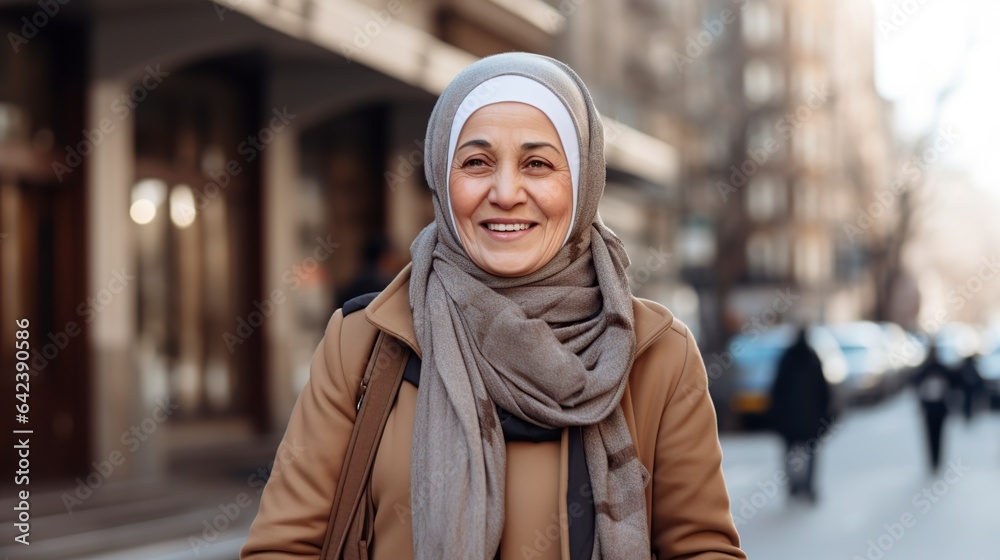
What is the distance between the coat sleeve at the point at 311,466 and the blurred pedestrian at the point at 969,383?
20928 millimetres

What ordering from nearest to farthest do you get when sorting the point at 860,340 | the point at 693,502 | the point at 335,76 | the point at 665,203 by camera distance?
the point at 693,502, the point at 335,76, the point at 860,340, the point at 665,203

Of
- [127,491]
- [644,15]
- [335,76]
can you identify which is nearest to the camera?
[127,491]

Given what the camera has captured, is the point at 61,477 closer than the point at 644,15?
Yes

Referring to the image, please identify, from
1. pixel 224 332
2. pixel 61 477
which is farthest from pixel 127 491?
pixel 224 332

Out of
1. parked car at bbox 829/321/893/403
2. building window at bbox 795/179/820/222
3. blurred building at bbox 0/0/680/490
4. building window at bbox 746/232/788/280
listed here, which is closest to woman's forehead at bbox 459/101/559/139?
blurred building at bbox 0/0/680/490

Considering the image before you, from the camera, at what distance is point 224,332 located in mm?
14461

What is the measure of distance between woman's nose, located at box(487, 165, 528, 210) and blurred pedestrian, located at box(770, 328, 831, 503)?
1042 centimetres

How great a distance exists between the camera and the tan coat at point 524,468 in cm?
242

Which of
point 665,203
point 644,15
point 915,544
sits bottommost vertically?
point 915,544

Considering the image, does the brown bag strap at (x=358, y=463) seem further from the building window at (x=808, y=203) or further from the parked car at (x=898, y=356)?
the building window at (x=808, y=203)

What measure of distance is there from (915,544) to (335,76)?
8078 mm

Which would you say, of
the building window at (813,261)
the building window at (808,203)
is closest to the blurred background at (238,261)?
the building window at (808,203)

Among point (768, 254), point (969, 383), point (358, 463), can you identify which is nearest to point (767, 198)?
point (768, 254)

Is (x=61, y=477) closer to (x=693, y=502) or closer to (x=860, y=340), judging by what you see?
(x=693, y=502)
